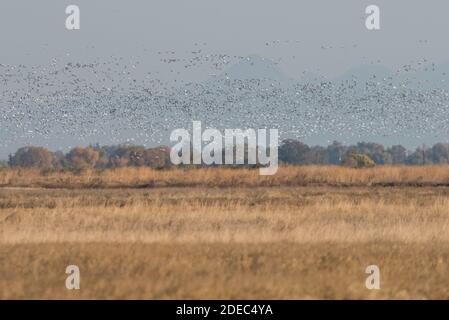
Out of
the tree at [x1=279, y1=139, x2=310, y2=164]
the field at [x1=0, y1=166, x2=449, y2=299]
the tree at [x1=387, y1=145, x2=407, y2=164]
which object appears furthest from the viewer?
the tree at [x1=387, y1=145, x2=407, y2=164]

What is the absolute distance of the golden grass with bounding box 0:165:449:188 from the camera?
52.3m

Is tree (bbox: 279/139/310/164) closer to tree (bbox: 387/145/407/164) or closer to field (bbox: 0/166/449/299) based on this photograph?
tree (bbox: 387/145/407/164)

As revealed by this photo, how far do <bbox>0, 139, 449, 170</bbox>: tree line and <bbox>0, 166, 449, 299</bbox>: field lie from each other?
5328 centimetres

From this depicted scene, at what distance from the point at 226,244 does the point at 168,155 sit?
282ft

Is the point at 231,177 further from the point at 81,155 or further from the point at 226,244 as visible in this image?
the point at 81,155

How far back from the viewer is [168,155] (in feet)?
355

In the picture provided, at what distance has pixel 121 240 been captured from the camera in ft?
76.6

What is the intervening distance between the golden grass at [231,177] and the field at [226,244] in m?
7.63

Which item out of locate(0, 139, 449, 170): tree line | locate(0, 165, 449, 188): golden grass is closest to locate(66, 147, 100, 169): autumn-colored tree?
Answer: locate(0, 139, 449, 170): tree line

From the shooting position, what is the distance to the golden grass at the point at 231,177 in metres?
52.3

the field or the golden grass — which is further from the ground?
the golden grass

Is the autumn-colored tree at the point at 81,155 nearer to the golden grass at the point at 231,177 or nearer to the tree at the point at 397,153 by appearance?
the tree at the point at 397,153
